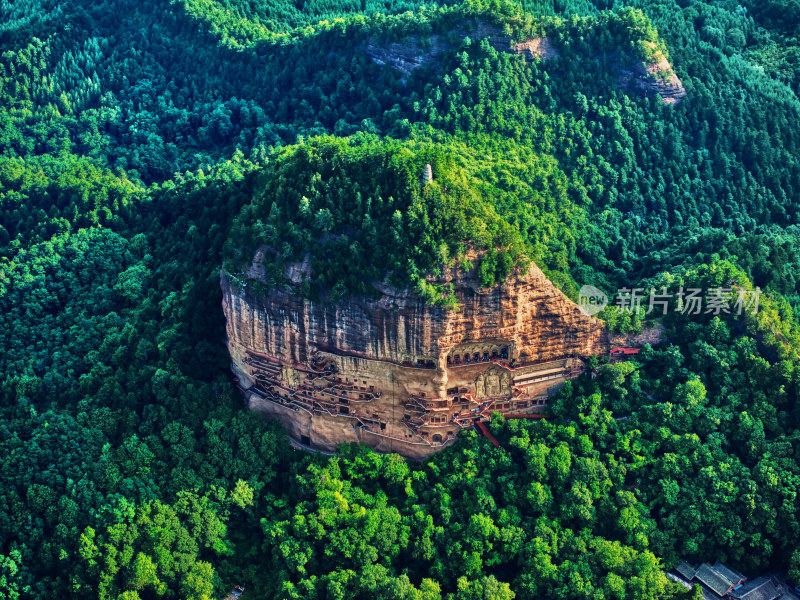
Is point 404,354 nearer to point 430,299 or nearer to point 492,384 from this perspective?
point 430,299

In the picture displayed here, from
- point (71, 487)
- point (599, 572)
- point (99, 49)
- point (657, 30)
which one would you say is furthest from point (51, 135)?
point (599, 572)

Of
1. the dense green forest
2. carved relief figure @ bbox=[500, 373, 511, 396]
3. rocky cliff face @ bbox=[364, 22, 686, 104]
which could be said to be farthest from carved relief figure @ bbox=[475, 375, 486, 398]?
rocky cliff face @ bbox=[364, 22, 686, 104]

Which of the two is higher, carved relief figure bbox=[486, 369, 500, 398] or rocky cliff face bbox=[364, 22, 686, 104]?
rocky cliff face bbox=[364, 22, 686, 104]

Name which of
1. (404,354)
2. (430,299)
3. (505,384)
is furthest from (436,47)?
(505,384)

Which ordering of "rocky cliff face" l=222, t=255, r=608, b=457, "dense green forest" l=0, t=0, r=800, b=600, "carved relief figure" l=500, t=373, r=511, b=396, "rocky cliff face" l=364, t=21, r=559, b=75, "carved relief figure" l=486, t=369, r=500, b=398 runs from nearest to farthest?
"dense green forest" l=0, t=0, r=800, b=600
"rocky cliff face" l=222, t=255, r=608, b=457
"carved relief figure" l=486, t=369, r=500, b=398
"carved relief figure" l=500, t=373, r=511, b=396
"rocky cliff face" l=364, t=21, r=559, b=75

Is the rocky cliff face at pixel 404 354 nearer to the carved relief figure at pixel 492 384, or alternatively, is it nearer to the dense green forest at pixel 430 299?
the carved relief figure at pixel 492 384

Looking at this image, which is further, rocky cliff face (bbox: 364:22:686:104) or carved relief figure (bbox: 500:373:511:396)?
rocky cliff face (bbox: 364:22:686:104)

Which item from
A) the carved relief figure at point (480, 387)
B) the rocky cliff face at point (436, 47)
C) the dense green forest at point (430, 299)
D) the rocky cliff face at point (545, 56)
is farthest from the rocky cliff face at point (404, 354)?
the rocky cliff face at point (436, 47)

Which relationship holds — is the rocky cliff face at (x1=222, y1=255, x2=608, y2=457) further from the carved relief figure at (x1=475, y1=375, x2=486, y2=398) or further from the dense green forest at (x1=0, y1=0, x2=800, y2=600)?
the dense green forest at (x1=0, y1=0, x2=800, y2=600)
